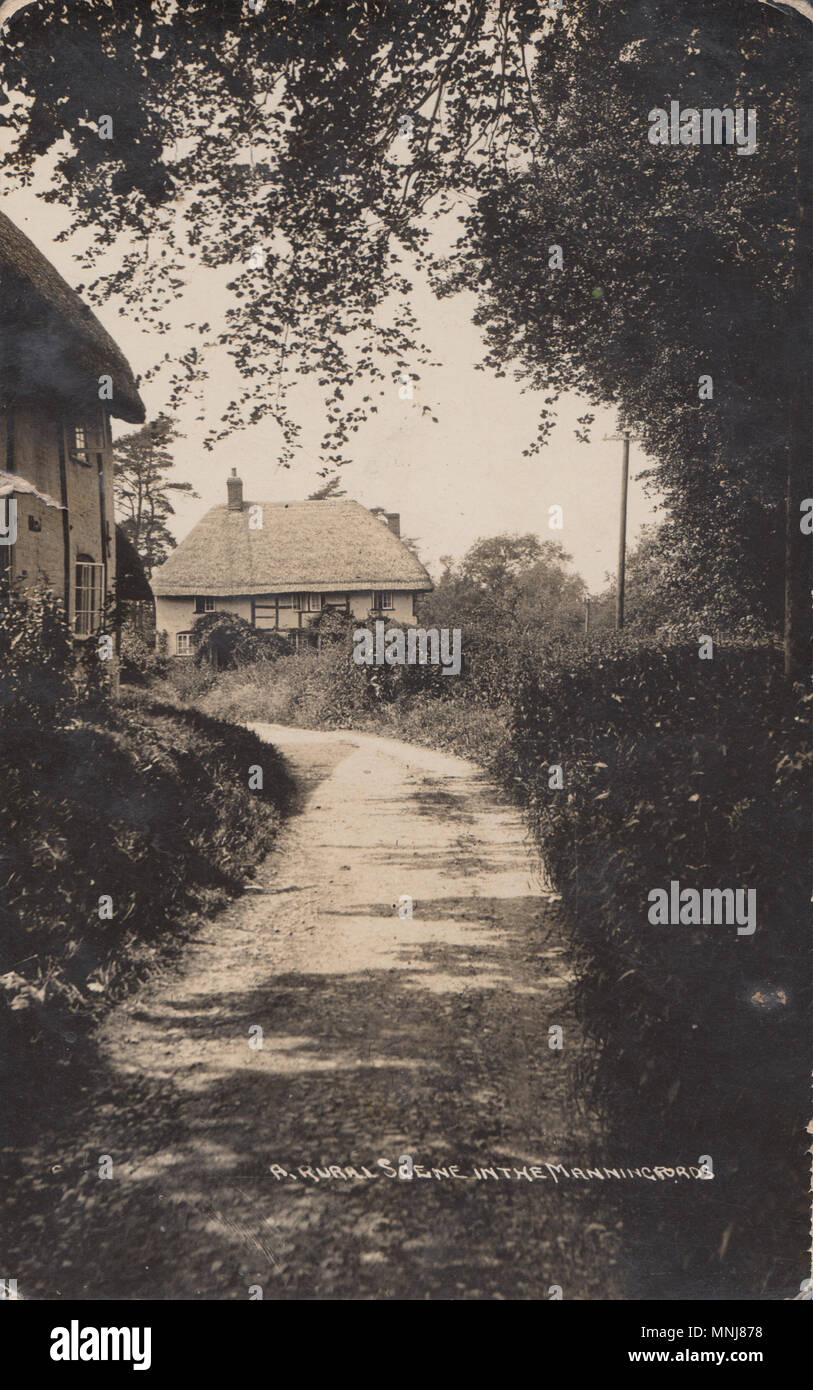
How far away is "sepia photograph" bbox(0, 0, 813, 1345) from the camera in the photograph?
102 inches

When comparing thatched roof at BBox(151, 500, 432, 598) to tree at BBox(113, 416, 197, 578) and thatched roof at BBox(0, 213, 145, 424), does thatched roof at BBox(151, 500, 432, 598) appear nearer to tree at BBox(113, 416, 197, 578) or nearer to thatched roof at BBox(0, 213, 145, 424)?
tree at BBox(113, 416, 197, 578)

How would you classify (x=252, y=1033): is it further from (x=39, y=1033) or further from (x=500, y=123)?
(x=500, y=123)

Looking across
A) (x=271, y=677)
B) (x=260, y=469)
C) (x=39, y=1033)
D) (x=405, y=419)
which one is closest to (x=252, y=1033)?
(x=39, y=1033)

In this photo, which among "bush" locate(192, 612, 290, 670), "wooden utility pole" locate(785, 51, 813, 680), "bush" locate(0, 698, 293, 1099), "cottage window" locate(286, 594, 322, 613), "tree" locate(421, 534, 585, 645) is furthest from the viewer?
"cottage window" locate(286, 594, 322, 613)

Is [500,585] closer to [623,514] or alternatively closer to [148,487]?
[623,514]

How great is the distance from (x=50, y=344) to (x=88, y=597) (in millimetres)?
908

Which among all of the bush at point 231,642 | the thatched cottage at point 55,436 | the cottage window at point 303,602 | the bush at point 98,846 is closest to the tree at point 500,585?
the cottage window at point 303,602

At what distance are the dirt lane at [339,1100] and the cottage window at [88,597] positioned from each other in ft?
2.62

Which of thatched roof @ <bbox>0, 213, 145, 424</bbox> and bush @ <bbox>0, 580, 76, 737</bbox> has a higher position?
thatched roof @ <bbox>0, 213, 145, 424</bbox>

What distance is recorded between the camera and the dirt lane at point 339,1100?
220 cm

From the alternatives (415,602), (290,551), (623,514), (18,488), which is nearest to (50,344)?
(18,488)

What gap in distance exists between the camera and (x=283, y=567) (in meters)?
3.39

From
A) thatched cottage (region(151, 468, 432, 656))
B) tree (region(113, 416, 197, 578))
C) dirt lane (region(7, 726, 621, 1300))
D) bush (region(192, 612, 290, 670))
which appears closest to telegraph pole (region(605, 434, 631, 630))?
thatched cottage (region(151, 468, 432, 656))

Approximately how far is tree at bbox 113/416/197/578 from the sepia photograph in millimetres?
14
